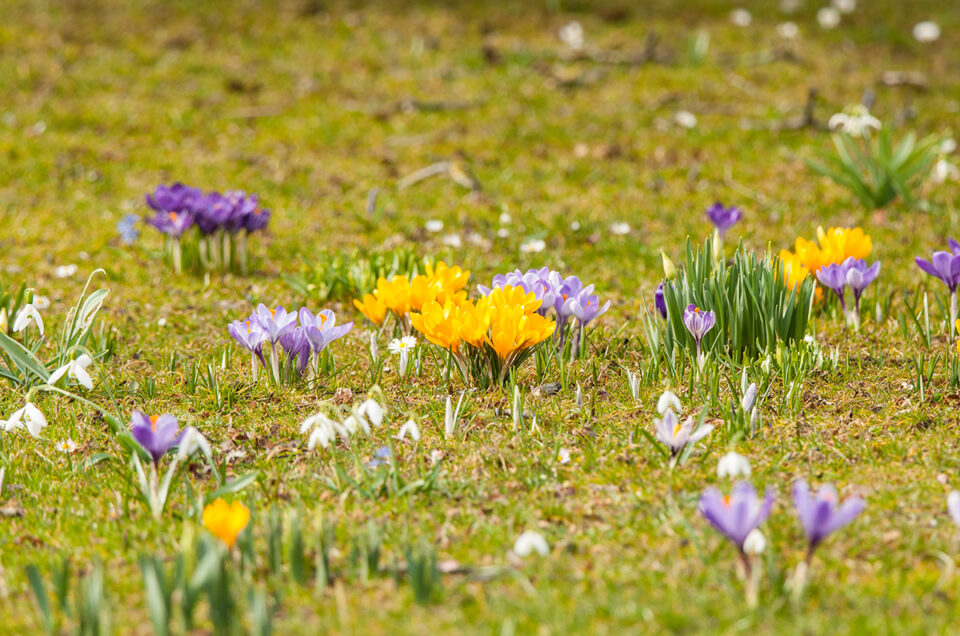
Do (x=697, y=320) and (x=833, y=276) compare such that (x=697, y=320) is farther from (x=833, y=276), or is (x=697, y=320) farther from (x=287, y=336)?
(x=287, y=336)

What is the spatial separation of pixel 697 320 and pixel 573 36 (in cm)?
725

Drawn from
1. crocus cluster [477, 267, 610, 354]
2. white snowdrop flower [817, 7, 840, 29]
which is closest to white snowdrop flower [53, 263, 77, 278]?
crocus cluster [477, 267, 610, 354]

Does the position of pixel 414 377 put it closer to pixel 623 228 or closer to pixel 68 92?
pixel 623 228

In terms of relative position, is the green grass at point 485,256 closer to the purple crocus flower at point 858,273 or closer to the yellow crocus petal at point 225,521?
the yellow crocus petal at point 225,521

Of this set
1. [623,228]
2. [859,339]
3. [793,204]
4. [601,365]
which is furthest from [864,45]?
[601,365]

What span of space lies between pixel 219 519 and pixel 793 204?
5.04 meters

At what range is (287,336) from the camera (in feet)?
11.1

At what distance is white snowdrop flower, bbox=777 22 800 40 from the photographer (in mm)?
9938

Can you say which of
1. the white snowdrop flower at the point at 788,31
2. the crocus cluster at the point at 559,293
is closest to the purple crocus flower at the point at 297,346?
the crocus cluster at the point at 559,293

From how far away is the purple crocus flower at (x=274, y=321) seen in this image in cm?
332

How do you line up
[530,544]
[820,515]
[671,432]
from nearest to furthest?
[820,515]
[530,544]
[671,432]

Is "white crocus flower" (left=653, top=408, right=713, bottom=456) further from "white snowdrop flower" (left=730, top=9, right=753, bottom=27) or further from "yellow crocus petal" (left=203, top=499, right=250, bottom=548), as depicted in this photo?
"white snowdrop flower" (left=730, top=9, right=753, bottom=27)

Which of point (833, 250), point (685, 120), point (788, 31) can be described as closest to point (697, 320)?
point (833, 250)

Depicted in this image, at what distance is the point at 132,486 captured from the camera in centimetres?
291
